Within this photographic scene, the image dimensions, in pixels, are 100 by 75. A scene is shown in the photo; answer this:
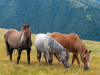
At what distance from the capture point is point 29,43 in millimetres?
9258

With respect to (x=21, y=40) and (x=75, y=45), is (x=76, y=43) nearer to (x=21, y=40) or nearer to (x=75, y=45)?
(x=75, y=45)

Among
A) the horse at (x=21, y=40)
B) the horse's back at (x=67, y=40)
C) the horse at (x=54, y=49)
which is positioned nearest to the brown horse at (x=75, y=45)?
the horse's back at (x=67, y=40)

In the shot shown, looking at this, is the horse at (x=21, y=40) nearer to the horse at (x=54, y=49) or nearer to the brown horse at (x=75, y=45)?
the horse at (x=54, y=49)

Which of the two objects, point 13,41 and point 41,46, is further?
point 41,46

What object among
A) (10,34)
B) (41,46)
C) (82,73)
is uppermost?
(10,34)

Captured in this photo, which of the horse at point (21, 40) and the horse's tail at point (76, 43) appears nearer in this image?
the horse at point (21, 40)

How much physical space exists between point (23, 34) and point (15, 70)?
268 cm

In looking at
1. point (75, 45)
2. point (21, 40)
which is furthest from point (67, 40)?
point (21, 40)

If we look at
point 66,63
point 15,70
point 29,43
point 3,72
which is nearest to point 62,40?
point 66,63

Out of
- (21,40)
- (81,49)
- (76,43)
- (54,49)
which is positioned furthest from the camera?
(76,43)

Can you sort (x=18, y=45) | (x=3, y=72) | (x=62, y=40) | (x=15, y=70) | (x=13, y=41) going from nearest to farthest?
(x=3, y=72), (x=15, y=70), (x=18, y=45), (x=13, y=41), (x=62, y=40)

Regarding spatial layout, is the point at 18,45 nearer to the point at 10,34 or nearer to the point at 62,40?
the point at 10,34

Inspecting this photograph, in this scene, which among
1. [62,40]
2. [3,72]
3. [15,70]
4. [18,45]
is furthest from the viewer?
[62,40]

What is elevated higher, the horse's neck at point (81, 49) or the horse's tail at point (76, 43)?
the horse's tail at point (76, 43)
